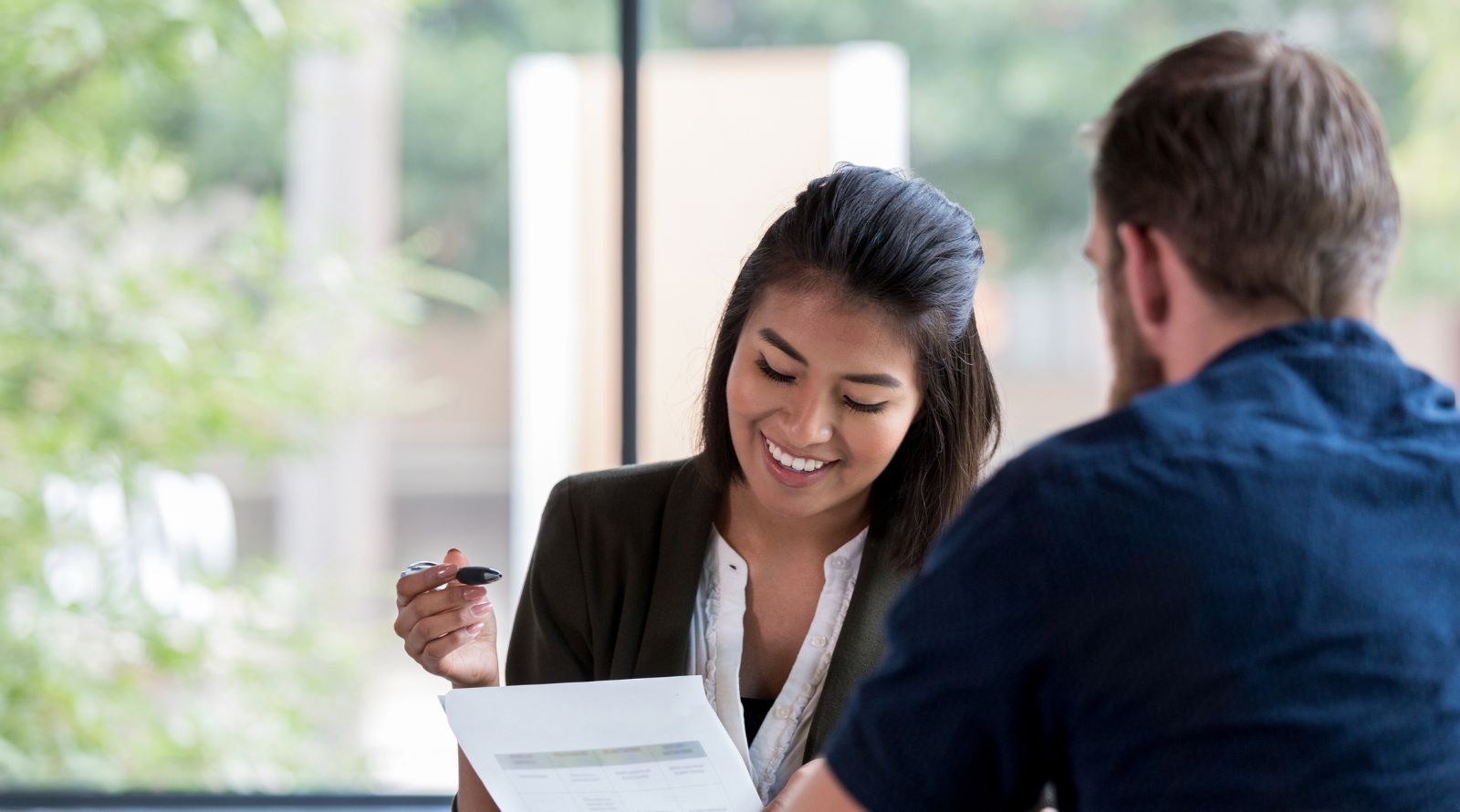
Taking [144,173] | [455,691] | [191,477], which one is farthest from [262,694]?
[455,691]

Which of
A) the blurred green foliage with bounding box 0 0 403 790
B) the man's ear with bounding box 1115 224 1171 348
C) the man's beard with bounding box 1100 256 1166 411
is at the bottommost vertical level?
the blurred green foliage with bounding box 0 0 403 790

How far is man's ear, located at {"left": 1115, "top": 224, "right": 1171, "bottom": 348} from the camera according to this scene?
32.6 inches

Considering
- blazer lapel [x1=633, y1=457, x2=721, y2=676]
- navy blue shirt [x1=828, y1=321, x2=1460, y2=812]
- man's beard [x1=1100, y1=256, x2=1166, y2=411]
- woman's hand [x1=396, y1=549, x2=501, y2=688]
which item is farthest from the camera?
blazer lapel [x1=633, y1=457, x2=721, y2=676]

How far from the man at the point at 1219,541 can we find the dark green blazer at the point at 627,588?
0.64 metres

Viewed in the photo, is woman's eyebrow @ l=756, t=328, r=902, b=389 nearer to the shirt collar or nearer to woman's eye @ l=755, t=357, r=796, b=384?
woman's eye @ l=755, t=357, r=796, b=384

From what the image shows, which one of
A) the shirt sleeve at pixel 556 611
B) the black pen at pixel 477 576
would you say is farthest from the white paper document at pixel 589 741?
the shirt sleeve at pixel 556 611

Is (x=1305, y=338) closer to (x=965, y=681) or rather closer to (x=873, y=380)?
(x=965, y=681)

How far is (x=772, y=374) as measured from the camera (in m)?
1.46

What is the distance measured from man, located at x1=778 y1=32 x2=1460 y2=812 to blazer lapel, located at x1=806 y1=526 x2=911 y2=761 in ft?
1.92

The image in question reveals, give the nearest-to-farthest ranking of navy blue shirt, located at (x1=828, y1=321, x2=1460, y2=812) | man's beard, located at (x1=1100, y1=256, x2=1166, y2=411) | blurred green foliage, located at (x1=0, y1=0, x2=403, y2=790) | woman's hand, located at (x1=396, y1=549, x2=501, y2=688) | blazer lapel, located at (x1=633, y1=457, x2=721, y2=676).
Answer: navy blue shirt, located at (x1=828, y1=321, x2=1460, y2=812)
man's beard, located at (x1=1100, y1=256, x2=1166, y2=411)
woman's hand, located at (x1=396, y1=549, x2=501, y2=688)
blazer lapel, located at (x1=633, y1=457, x2=721, y2=676)
blurred green foliage, located at (x1=0, y1=0, x2=403, y2=790)

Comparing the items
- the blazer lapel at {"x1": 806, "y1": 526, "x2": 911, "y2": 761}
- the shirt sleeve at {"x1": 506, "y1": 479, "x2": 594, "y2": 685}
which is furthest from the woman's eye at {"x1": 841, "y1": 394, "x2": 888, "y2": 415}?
the shirt sleeve at {"x1": 506, "y1": 479, "x2": 594, "y2": 685}

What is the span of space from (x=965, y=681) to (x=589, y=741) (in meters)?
0.56

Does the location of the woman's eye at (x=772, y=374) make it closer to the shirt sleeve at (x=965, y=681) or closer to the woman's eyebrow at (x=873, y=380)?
the woman's eyebrow at (x=873, y=380)

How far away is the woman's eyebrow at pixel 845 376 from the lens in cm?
144
